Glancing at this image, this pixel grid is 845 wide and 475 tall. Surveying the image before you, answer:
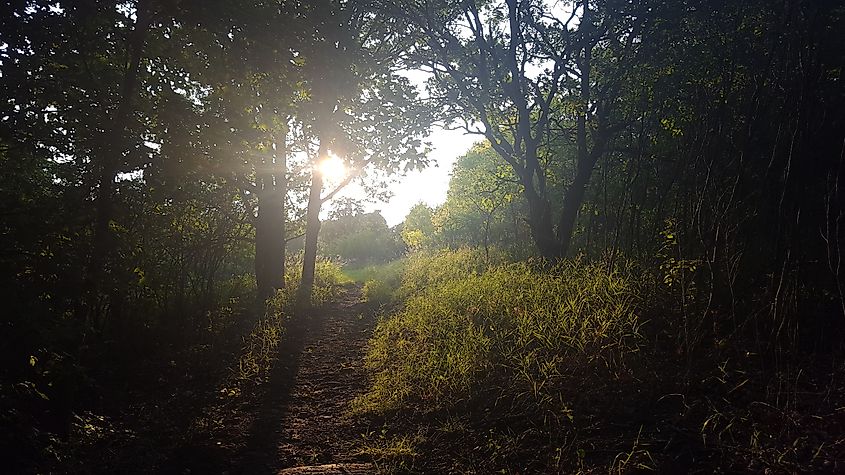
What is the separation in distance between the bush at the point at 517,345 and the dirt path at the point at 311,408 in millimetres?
361

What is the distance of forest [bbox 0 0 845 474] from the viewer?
3.50 meters

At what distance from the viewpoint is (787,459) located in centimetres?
280

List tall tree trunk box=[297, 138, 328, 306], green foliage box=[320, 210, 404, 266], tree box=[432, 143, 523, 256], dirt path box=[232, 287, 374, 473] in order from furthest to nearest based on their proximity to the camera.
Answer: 1. green foliage box=[320, 210, 404, 266]
2. tree box=[432, 143, 523, 256]
3. tall tree trunk box=[297, 138, 328, 306]
4. dirt path box=[232, 287, 374, 473]

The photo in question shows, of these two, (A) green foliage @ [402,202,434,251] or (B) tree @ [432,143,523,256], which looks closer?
(B) tree @ [432,143,523,256]

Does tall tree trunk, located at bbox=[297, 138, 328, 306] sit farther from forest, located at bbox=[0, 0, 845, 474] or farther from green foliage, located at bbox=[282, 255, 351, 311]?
forest, located at bbox=[0, 0, 845, 474]

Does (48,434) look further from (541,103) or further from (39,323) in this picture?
(541,103)

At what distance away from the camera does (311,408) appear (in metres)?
5.48

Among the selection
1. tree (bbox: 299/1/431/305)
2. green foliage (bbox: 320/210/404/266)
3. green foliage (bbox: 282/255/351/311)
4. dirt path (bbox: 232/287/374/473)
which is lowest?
dirt path (bbox: 232/287/374/473)

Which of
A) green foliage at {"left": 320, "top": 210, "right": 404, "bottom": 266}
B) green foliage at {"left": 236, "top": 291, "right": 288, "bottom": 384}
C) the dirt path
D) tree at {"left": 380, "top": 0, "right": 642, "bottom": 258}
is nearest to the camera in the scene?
the dirt path

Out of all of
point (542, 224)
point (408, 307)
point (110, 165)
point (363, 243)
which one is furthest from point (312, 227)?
point (363, 243)

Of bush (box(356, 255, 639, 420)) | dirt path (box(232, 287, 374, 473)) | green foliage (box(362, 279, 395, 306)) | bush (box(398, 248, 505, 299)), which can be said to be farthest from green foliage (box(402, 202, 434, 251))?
bush (box(356, 255, 639, 420))

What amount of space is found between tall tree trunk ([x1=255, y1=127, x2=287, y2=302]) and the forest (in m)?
1.01

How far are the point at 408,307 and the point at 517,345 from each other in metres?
4.49

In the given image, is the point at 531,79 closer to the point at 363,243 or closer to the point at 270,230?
the point at 270,230
